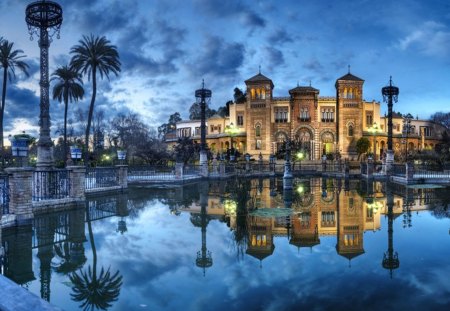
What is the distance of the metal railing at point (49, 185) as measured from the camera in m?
14.6

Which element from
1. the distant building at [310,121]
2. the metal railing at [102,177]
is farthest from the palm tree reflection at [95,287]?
the distant building at [310,121]

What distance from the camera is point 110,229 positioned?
10.7 metres

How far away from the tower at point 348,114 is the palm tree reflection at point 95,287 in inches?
2225

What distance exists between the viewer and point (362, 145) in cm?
5697

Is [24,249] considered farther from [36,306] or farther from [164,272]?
[36,306]

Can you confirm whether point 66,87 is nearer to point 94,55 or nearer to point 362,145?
point 94,55

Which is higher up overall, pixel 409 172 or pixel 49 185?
pixel 49 185

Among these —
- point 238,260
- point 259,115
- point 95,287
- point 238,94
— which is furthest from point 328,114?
point 95,287

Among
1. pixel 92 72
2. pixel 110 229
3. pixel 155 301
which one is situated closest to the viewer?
pixel 155 301

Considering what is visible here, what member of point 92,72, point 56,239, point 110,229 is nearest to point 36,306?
point 56,239

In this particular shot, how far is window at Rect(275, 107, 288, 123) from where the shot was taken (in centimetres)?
6087

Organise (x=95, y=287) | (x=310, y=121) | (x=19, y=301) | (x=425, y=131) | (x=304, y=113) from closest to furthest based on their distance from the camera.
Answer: (x=19, y=301), (x=95, y=287), (x=310, y=121), (x=304, y=113), (x=425, y=131)

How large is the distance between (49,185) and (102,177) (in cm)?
731

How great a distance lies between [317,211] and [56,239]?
8.86 metres
